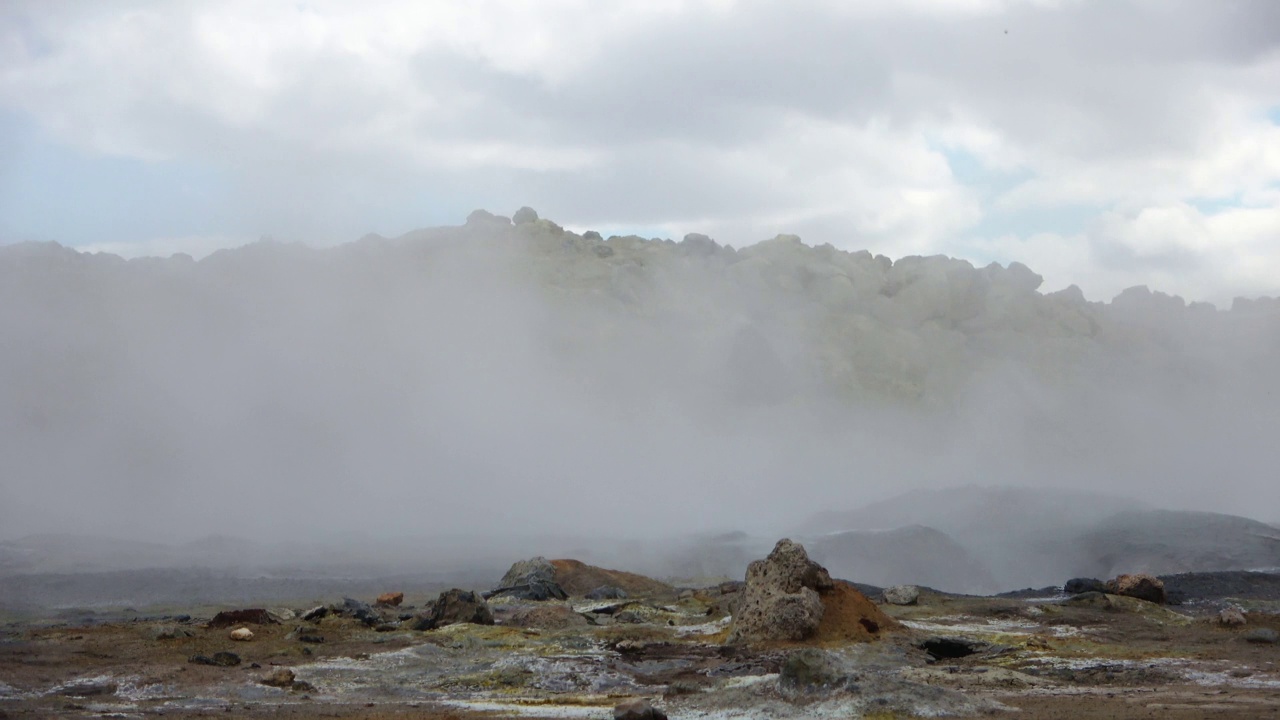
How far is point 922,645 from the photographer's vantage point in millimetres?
14758

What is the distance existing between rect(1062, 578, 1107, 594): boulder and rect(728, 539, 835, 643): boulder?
26.9 ft

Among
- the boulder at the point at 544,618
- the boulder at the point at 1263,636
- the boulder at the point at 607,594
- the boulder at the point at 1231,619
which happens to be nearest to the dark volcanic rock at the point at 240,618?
the boulder at the point at 544,618

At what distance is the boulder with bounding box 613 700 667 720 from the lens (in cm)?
956

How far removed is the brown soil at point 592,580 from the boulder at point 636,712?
14.5 m

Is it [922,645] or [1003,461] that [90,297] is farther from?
[922,645]

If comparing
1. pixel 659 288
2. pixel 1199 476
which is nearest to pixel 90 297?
pixel 659 288

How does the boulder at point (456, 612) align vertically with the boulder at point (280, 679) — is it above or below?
above

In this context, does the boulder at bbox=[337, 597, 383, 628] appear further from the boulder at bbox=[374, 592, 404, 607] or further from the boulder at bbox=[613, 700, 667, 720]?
the boulder at bbox=[613, 700, 667, 720]

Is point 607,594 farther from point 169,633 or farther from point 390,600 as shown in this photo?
point 169,633

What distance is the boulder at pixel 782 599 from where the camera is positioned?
594 inches

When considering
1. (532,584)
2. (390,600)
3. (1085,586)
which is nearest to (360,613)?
(390,600)

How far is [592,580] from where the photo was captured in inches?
993

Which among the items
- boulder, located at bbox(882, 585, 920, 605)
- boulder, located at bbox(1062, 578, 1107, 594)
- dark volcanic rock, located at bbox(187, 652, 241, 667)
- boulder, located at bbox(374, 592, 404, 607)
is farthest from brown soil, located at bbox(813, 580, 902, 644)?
boulder, located at bbox(374, 592, 404, 607)

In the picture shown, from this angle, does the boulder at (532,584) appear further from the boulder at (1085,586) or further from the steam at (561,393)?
A: the steam at (561,393)
